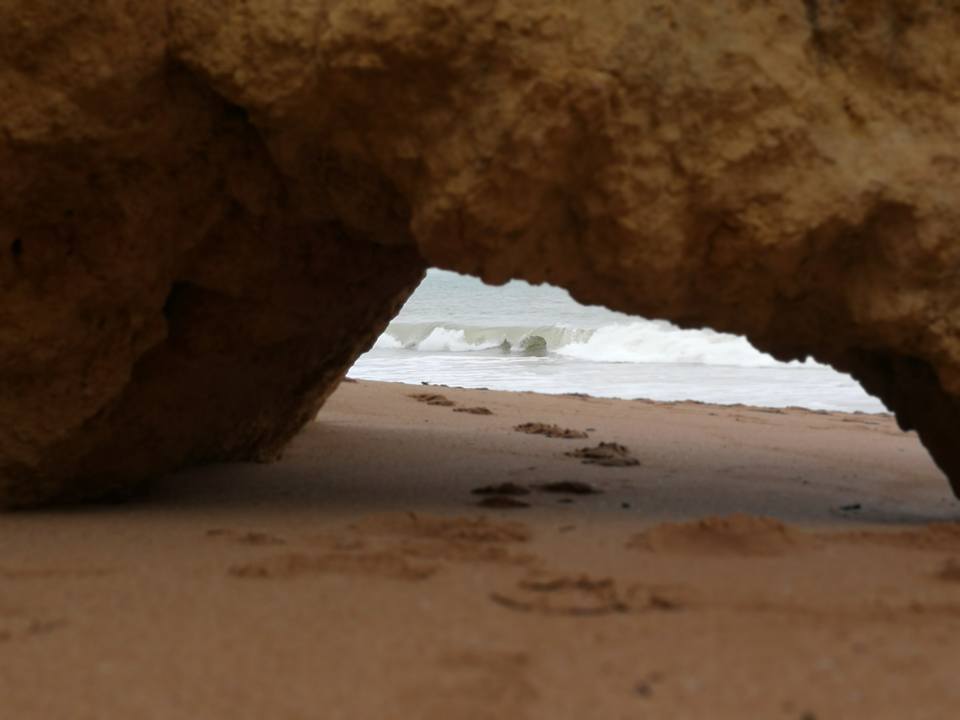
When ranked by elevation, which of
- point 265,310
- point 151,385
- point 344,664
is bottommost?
point 344,664

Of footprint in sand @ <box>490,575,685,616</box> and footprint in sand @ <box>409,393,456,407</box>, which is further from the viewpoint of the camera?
footprint in sand @ <box>409,393,456,407</box>

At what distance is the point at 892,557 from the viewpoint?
2443 mm

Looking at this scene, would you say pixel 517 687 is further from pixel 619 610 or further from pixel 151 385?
pixel 151 385

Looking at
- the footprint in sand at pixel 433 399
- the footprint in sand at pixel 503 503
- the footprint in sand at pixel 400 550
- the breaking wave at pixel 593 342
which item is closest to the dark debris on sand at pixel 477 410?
the footprint in sand at pixel 433 399

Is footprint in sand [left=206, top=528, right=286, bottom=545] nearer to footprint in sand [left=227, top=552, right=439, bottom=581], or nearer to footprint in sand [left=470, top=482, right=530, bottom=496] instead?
footprint in sand [left=227, top=552, right=439, bottom=581]

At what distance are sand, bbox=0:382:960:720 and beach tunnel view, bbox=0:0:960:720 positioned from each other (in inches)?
0.4

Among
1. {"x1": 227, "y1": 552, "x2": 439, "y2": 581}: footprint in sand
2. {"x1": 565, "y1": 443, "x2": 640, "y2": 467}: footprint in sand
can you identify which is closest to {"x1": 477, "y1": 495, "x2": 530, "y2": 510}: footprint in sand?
{"x1": 227, "y1": 552, "x2": 439, "y2": 581}: footprint in sand

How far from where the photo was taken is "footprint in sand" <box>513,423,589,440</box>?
584cm

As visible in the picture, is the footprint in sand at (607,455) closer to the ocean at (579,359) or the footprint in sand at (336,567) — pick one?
the footprint in sand at (336,567)

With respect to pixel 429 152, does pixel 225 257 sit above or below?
below

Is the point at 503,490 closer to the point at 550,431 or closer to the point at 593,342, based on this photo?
the point at 550,431

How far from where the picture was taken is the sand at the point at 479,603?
1.60 metres

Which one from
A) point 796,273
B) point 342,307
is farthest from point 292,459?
point 796,273

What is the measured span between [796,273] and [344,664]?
178cm
